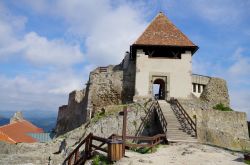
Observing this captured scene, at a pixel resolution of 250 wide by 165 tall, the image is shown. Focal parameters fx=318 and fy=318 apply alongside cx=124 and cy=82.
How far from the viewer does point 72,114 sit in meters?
34.8

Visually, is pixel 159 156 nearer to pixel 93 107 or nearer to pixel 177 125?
pixel 177 125

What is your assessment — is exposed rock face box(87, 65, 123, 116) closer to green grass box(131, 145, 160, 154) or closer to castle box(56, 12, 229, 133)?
castle box(56, 12, 229, 133)

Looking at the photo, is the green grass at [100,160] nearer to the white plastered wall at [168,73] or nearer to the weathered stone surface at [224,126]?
the weathered stone surface at [224,126]

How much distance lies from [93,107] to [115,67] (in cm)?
416

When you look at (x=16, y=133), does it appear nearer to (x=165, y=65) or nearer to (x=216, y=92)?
(x=165, y=65)

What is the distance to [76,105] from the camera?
1316 inches

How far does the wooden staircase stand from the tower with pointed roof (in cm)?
449

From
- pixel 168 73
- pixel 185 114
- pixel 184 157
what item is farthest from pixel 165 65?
pixel 184 157

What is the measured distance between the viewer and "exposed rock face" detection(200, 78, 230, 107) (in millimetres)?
28141

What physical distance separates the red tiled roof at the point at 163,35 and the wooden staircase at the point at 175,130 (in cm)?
701

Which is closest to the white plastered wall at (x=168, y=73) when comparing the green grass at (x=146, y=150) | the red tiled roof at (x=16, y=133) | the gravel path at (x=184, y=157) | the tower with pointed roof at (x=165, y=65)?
the tower with pointed roof at (x=165, y=65)

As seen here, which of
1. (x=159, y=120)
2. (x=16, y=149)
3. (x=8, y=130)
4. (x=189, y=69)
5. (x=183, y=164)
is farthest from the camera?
(x=8, y=130)

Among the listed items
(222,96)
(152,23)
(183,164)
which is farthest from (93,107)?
(183,164)

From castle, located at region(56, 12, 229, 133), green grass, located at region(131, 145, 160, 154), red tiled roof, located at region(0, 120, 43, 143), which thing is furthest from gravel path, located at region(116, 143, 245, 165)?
red tiled roof, located at region(0, 120, 43, 143)
